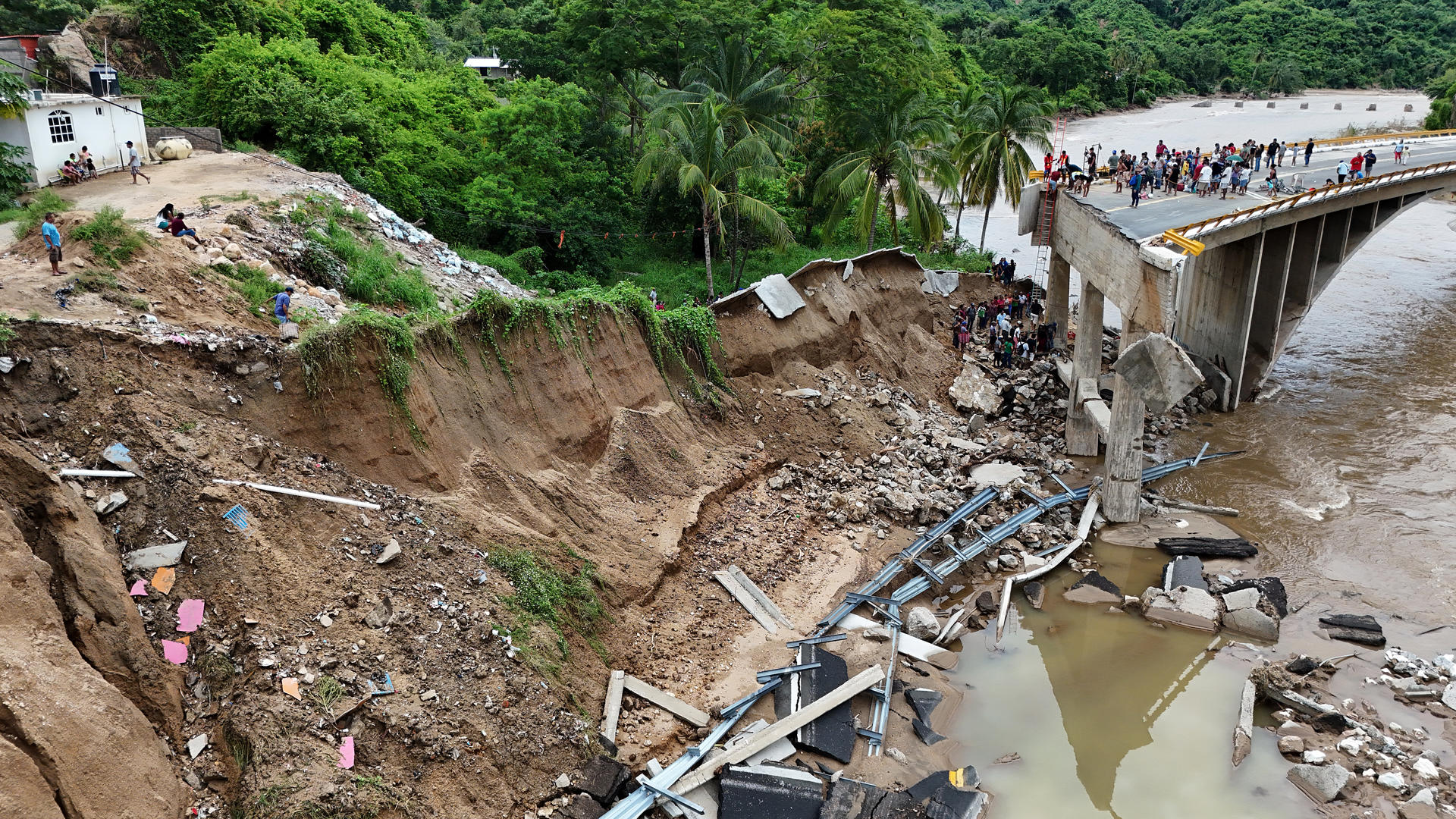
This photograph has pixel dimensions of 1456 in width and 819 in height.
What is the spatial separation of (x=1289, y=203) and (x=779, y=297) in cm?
1645

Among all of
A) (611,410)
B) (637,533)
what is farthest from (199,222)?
(637,533)

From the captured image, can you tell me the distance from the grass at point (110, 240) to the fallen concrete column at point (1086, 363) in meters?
23.5

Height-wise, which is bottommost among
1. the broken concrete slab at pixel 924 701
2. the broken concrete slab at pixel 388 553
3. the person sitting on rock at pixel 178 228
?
the broken concrete slab at pixel 924 701

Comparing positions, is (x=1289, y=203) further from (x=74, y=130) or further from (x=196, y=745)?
(x=74, y=130)

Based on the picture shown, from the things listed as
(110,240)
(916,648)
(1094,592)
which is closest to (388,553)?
(110,240)

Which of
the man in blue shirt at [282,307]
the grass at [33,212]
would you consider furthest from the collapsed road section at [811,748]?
the grass at [33,212]

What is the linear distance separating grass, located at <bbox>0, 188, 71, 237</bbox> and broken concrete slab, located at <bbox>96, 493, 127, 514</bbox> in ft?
25.1

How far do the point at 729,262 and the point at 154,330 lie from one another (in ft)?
77.3

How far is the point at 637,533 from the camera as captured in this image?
62.6 feet

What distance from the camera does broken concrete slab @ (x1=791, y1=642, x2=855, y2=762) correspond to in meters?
15.5

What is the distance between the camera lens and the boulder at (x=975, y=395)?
29078 mm

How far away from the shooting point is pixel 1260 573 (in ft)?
71.1

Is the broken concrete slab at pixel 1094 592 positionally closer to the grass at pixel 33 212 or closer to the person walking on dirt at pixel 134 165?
the grass at pixel 33 212

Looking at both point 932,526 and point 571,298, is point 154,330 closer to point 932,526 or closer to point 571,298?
point 571,298
